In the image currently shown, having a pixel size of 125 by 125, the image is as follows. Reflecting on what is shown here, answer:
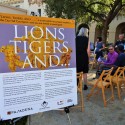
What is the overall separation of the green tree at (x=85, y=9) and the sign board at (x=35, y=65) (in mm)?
13908

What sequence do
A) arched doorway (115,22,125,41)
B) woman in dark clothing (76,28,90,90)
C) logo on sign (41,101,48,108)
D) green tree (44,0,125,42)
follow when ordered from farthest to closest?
1. arched doorway (115,22,125,41)
2. green tree (44,0,125,42)
3. woman in dark clothing (76,28,90,90)
4. logo on sign (41,101,48,108)

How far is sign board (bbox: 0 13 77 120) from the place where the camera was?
228cm

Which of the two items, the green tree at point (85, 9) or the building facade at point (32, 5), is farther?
the building facade at point (32, 5)

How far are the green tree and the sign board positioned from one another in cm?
1391

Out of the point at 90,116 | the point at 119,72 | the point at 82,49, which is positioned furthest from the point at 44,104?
the point at 119,72

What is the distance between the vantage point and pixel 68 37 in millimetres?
2668

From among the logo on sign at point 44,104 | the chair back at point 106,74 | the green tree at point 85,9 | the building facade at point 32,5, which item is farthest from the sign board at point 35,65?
the building facade at point 32,5

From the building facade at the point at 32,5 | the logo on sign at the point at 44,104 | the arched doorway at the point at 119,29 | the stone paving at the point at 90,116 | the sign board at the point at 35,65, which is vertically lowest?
the stone paving at the point at 90,116

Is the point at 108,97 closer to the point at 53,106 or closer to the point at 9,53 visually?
the point at 53,106

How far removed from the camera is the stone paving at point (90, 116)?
4.48 metres

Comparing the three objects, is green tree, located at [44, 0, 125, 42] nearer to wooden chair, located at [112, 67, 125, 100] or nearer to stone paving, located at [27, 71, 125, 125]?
wooden chair, located at [112, 67, 125, 100]

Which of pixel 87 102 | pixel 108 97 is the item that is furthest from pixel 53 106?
pixel 108 97

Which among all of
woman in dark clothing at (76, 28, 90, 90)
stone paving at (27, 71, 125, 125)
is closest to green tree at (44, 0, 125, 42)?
woman in dark clothing at (76, 28, 90, 90)

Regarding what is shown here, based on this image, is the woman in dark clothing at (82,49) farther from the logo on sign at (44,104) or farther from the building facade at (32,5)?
the building facade at (32,5)
